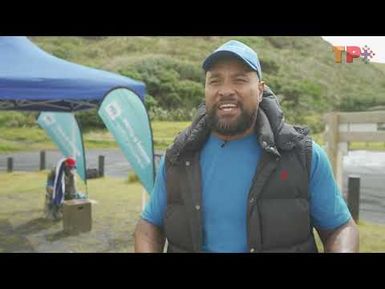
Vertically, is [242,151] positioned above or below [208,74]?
below

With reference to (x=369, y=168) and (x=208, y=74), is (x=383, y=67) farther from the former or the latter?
(x=208, y=74)

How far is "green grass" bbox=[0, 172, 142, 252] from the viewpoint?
4762 millimetres

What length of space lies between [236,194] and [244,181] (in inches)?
2.0

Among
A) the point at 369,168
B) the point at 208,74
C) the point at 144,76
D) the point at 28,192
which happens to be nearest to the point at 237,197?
the point at 208,74

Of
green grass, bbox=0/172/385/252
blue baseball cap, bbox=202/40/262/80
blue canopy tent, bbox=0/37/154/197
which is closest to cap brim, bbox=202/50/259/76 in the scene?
blue baseball cap, bbox=202/40/262/80

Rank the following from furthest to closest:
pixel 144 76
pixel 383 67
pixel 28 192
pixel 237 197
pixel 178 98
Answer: pixel 144 76 → pixel 28 192 → pixel 178 98 → pixel 383 67 → pixel 237 197

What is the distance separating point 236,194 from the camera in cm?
151

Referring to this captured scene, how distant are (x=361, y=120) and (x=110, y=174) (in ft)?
15.9

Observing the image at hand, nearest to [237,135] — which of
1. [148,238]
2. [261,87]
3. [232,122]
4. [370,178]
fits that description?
[232,122]

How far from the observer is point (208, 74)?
1.55 metres

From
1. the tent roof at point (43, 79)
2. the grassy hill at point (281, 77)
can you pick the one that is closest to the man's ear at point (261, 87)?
the grassy hill at point (281, 77)

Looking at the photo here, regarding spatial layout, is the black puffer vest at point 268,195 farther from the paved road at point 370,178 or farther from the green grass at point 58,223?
the paved road at point 370,178

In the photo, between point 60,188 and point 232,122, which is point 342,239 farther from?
point 60,188

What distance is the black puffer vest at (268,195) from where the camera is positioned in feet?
4.82
